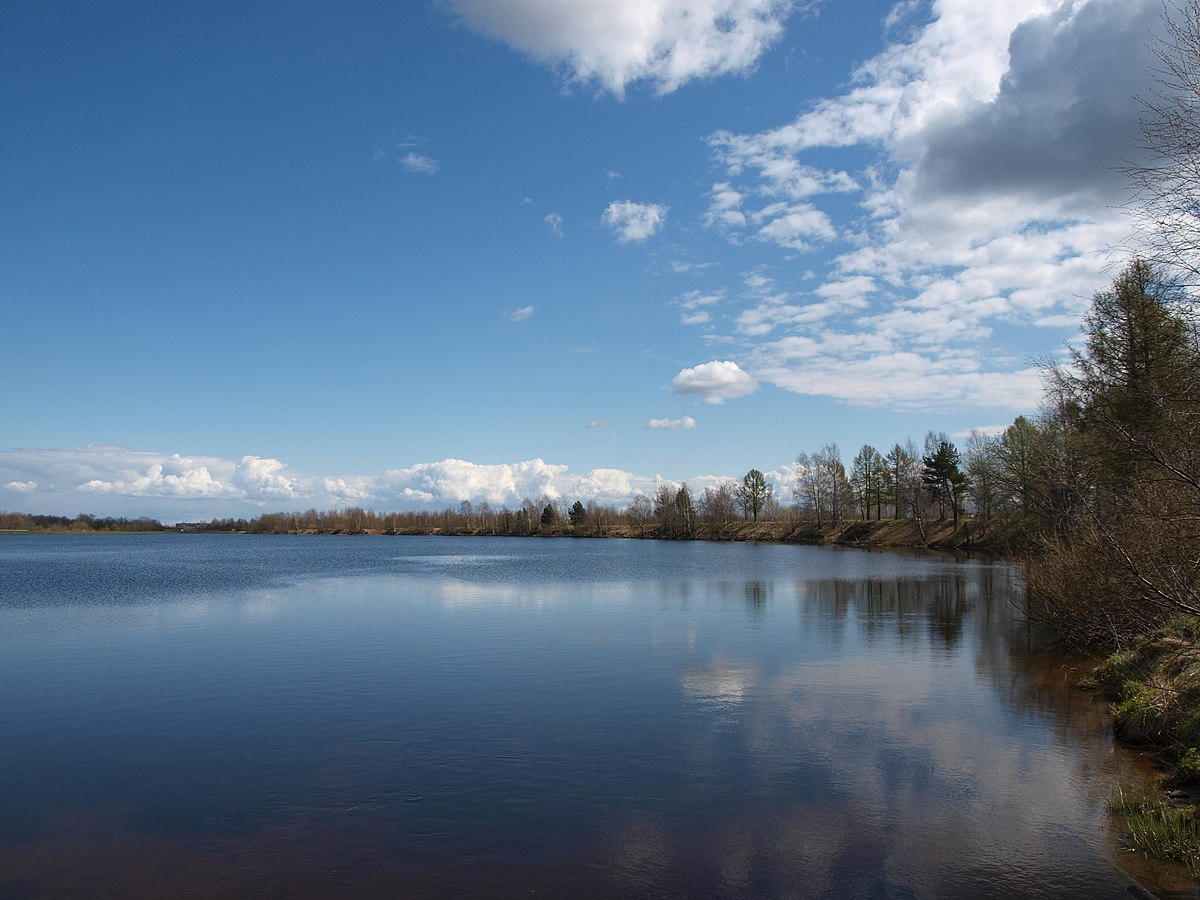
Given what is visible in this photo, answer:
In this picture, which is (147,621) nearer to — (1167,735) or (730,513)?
(1167,735)

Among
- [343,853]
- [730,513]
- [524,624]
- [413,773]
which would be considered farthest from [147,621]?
[730,513]

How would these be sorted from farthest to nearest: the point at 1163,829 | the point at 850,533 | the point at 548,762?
the point at 850,533 < the point at 548,762 < the point at 1163,829

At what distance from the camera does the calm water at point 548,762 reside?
28.6ft

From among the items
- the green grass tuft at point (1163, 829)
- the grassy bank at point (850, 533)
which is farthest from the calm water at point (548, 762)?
the grassy bank at point (850, 533)

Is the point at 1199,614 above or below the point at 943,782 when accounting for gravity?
above

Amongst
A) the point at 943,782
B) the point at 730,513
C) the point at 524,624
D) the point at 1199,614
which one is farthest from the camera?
the point at 730,513

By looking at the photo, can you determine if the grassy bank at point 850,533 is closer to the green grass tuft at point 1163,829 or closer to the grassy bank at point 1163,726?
the grassy bank at point 1163,726

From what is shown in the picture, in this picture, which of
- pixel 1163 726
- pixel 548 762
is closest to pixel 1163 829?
pixel 1163 726

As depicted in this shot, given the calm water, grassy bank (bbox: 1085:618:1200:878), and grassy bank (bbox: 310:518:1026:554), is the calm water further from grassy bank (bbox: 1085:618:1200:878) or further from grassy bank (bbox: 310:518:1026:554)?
grassy bank (bbox: 310:518:1026:554)

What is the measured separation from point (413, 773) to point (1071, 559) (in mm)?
19733

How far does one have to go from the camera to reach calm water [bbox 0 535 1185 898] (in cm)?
873

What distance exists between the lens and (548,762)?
12266mm

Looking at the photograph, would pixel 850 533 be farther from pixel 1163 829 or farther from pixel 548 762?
pixel 1163 829

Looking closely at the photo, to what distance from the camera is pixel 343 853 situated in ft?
29.8
